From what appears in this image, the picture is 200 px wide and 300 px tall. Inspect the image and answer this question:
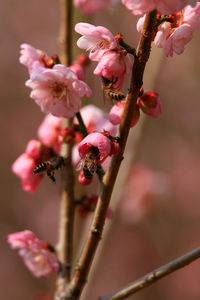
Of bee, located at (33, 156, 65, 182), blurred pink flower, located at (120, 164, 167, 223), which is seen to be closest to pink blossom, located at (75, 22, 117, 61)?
bee, located at (33, 156, 65, 182)

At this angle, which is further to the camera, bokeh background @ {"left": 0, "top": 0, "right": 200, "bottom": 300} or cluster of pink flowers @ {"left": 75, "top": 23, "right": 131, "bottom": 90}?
bokeh background @ {"left": 0, "top": 0, "right": 200, "bottom": 300}

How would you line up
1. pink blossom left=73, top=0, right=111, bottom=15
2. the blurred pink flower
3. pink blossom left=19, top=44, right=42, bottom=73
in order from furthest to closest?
the blurred pink flower
pink blossom left=73, top=0, right=111, bottom=15
pink blossom left=19, top=44, right=42, bottom=73

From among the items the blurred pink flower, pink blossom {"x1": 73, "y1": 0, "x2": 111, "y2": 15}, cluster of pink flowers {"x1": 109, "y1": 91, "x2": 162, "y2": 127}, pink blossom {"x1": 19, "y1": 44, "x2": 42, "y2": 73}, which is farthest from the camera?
the blurred pink flower

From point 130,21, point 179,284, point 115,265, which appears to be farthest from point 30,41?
point 179,284

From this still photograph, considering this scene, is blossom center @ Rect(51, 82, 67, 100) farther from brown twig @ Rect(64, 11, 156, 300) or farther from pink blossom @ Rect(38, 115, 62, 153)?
pink blossom @ Rect(38, 115, 62, 153)

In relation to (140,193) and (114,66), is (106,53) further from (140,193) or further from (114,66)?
(140,193)

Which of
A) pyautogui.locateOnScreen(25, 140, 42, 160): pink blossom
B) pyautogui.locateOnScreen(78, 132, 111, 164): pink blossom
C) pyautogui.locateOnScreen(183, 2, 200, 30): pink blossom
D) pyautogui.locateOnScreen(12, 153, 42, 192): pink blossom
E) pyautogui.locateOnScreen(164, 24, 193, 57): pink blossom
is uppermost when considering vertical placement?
pyautogui.locateOnScreen(183, 2, 200, 30): pink blossom

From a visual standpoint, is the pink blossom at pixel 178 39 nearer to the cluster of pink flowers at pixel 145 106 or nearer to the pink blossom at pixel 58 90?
the cluster of pink flowers at pixel 145 106

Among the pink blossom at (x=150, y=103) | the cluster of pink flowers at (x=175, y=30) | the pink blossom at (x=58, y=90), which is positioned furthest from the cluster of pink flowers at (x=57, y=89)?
the cluster of pink flowers at (x=175, y=30)
